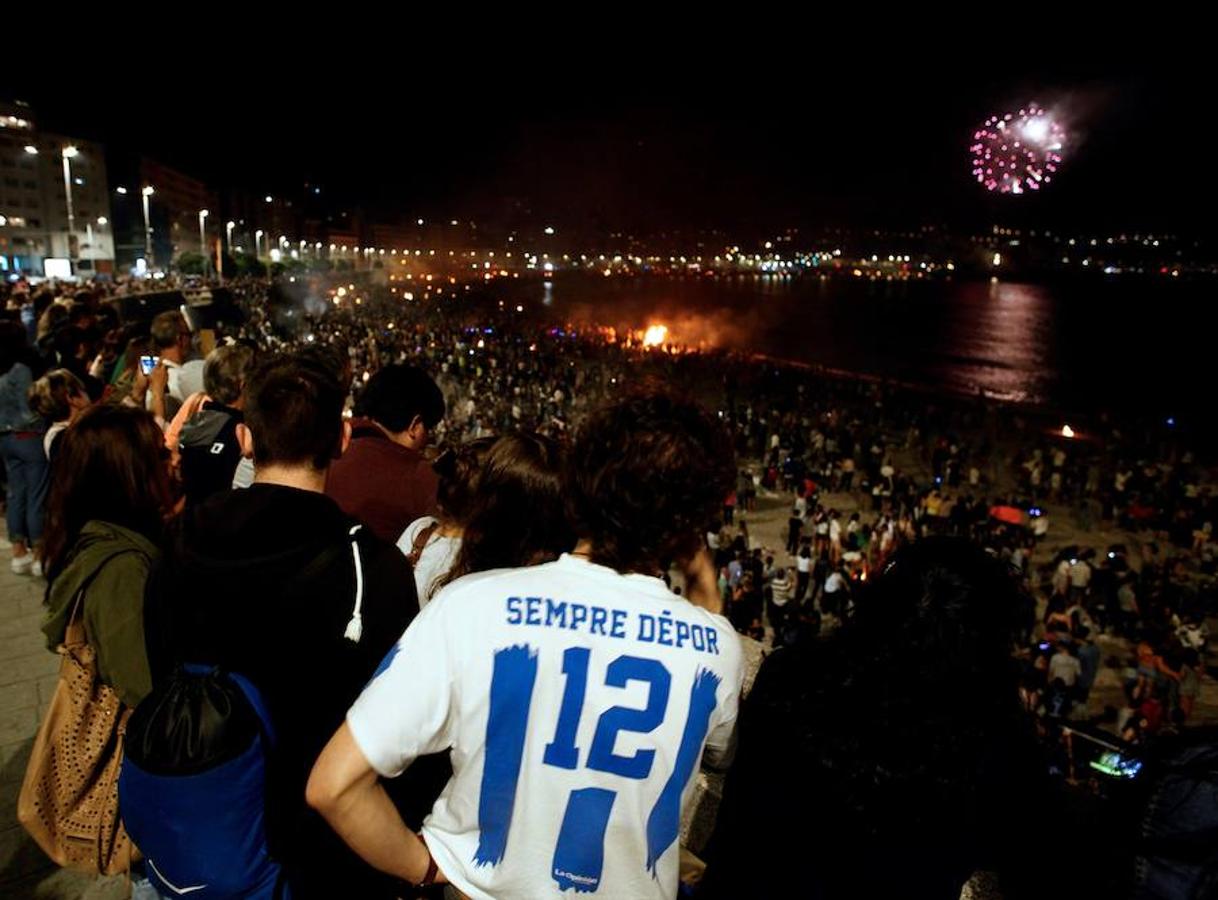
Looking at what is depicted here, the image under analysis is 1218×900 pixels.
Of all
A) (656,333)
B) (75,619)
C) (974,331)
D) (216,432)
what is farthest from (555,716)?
(974,331)

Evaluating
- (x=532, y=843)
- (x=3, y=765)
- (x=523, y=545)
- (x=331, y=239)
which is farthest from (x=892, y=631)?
(x=331, y=239)

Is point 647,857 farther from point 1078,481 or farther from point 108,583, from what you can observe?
point 1078,481

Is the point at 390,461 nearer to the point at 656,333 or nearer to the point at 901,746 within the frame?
the point at 901,746

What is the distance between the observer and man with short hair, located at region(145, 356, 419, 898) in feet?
5.63

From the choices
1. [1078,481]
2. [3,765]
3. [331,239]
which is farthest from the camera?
[331,239]

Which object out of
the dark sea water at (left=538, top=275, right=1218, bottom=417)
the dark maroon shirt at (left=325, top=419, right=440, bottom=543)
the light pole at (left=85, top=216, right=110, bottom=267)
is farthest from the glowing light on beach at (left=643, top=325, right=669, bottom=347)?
the dark maroon shirt at (left=325, top=419, right=440, bottom=543)

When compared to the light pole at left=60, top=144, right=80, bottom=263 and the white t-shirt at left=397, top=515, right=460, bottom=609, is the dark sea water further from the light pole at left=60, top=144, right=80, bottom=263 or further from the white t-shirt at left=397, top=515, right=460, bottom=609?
the white t-shirt at left=397, top=515, right=460, bottom=609

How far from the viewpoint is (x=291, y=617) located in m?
1.72

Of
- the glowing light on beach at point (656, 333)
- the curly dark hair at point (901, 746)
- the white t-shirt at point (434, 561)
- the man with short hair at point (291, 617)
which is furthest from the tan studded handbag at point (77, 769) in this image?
the glowing light on beach at point (656, 333)

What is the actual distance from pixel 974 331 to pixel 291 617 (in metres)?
121

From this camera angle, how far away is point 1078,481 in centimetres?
1948

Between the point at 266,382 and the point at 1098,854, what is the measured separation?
223 centimetres

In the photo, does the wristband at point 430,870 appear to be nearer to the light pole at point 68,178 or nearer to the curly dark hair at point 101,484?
the curly dark hair at point 101,484

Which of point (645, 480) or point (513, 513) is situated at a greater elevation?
point (645, 480)
